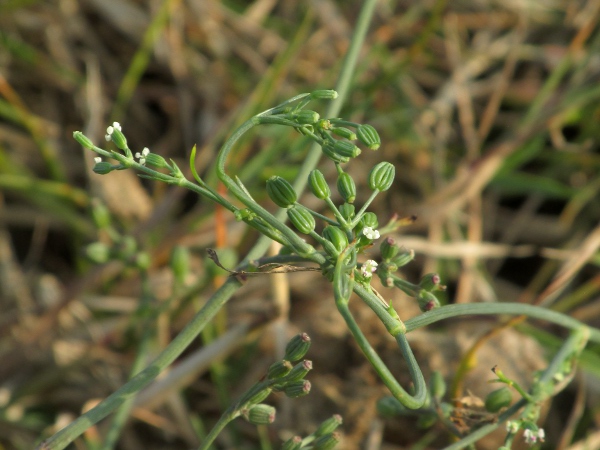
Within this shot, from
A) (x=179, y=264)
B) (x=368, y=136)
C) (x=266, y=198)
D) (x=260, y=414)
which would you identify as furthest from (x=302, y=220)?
(x=266, y=198)

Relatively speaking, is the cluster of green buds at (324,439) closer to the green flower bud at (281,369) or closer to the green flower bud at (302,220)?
the green flower bud at (281,369)

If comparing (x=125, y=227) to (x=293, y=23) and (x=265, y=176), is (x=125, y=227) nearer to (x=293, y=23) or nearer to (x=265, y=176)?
(x=265, y=176)

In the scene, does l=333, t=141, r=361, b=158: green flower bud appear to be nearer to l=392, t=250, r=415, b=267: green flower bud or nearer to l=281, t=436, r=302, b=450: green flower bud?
l=392, t=250, r=415, b=267: green flower bud

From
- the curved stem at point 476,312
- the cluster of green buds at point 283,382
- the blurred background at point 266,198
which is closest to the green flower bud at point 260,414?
the cluster of green buds at point 283,382

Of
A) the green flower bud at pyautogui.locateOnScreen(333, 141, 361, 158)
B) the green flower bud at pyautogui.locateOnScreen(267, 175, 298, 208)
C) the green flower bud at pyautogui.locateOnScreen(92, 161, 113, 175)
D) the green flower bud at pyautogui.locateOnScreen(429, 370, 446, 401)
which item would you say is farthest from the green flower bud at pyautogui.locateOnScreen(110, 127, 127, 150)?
the green flower bud at pyautogui.locateOnScreen(429, 370, 446, 401)

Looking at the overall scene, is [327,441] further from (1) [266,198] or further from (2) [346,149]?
(1) [266,198]

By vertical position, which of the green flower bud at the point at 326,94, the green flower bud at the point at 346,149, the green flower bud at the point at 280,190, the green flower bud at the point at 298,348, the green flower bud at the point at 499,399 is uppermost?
the green flower bud at the point at 326,94
